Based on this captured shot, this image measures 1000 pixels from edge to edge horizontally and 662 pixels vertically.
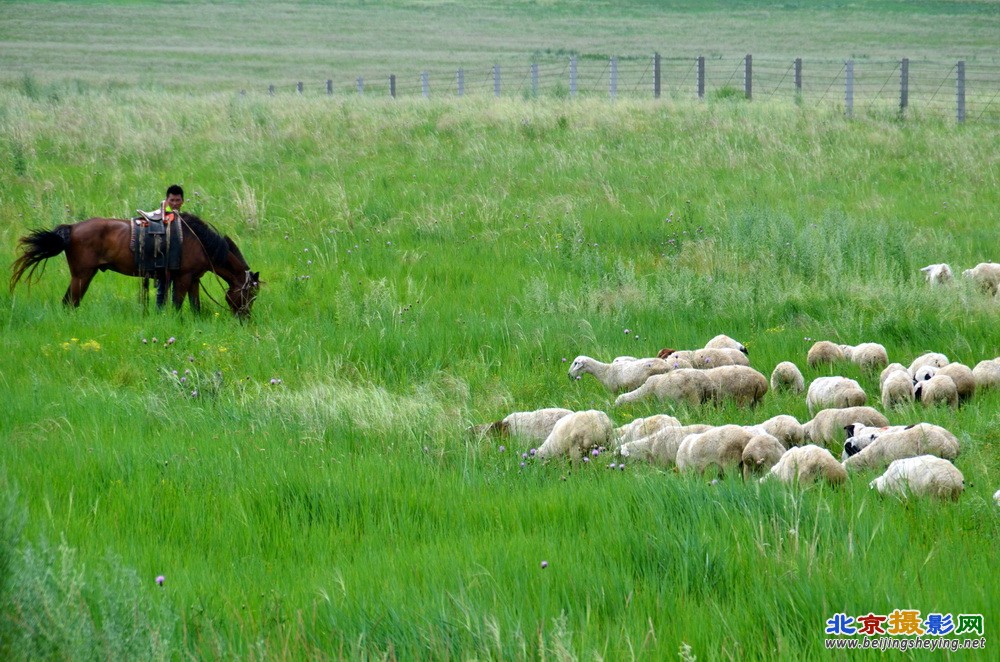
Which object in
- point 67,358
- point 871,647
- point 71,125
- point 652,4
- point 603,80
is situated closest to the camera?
point 871,647

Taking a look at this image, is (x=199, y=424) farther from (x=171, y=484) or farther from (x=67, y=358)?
(x=67, y=358)

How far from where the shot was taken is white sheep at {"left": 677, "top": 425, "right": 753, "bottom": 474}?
5.63 m

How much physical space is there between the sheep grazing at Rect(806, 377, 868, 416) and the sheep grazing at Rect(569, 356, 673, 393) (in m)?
1.12

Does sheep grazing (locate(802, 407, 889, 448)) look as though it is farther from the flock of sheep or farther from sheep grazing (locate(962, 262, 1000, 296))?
sheep grazing (locate(962, 262, 1000, 296))

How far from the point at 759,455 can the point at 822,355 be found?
275 centimetres

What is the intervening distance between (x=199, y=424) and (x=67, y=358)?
2591 millimetres

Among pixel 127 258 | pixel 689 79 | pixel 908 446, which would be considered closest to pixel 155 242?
pixel 127 258

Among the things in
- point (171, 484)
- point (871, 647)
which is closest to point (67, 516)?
point (171, 484)

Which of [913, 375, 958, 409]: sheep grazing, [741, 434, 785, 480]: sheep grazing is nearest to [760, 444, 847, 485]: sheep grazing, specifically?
[741, 434, 785, 480]: sheep grazing

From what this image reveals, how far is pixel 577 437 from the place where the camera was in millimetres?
6094

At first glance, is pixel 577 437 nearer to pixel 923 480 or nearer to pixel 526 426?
pixel 526 426

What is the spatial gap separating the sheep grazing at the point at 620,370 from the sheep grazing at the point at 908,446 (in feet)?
7.40

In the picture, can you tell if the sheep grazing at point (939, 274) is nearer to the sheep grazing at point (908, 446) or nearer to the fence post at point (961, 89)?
the sheep grazing at point (908, 446)

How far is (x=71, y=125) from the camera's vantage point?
68.5 feet
